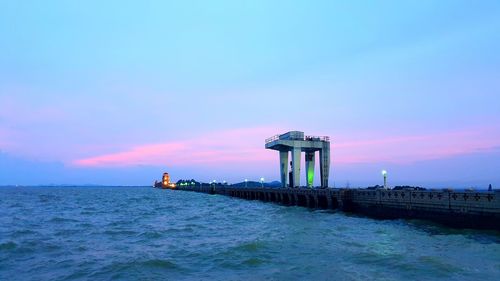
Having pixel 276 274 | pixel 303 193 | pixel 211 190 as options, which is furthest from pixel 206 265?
pixel 211 190

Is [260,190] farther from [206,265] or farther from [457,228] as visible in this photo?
[206,265]

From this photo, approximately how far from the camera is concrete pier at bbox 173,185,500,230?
25984 millimetres

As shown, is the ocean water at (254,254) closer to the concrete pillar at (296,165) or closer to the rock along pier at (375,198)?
the rock along pier at (375,198)

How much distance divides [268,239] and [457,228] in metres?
13.6

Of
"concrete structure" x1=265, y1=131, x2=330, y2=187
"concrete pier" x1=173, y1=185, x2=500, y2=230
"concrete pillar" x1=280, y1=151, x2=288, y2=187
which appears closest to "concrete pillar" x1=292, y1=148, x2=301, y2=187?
"concrete structure" x1=265, y1=131, x2=330, y2=187

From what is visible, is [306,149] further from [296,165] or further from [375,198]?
[375,198]

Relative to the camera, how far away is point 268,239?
2431 cm

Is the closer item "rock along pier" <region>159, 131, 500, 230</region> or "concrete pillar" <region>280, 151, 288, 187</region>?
"rock along pier" <region>159, 131, 500, 230</region>

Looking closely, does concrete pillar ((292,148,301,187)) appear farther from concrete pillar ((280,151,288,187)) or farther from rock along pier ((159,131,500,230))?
concrete pillar ((280,151,288,187))

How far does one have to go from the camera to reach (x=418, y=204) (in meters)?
33.4

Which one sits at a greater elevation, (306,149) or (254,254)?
(306,149)

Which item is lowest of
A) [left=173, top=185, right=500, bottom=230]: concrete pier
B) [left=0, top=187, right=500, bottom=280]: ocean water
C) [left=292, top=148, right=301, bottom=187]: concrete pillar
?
[left=0, top=187, right=500, bottom=280]: ocean water

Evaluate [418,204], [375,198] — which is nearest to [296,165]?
[375,198]

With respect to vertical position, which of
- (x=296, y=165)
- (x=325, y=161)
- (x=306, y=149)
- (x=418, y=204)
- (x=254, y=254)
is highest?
(x=306, y=149)
